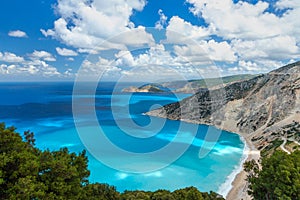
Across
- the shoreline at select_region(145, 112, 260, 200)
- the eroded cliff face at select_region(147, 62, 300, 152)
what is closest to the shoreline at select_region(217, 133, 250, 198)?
the shoreline at select_region(145, 112, 260, 200)

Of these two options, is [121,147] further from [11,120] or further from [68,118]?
[11,120]

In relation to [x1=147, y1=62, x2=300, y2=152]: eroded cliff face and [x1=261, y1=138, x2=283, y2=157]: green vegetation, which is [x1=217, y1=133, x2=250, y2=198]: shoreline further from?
[x1=147, y1=62, x2=300, y2=152]: eroded cliff face

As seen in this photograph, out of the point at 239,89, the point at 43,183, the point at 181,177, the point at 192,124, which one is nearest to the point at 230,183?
the point at 181,177

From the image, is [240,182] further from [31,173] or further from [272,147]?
[31,173]

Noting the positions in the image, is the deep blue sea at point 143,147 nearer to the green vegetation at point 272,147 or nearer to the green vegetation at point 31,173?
the green vegetation at point 272,147

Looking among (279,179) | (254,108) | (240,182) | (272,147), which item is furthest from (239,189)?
(254,108)

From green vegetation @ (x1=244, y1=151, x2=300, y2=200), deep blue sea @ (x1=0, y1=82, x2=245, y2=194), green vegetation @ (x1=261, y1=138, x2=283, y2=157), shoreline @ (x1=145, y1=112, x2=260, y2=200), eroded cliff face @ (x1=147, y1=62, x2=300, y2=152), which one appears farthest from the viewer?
eroded cliff face @ (x1=147, y1=62, x2=300, y2=152)
